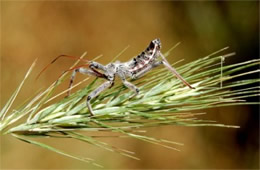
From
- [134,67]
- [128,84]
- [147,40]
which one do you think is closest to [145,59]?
[134,67]

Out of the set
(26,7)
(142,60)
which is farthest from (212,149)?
(142,60)

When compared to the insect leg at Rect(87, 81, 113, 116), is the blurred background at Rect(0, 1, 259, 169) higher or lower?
higher

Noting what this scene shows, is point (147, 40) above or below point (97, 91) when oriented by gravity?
above

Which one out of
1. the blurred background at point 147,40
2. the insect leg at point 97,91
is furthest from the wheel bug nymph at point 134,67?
the blurred background at point 147,40

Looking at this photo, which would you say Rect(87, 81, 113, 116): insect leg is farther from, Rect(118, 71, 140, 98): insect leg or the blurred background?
the blurred background

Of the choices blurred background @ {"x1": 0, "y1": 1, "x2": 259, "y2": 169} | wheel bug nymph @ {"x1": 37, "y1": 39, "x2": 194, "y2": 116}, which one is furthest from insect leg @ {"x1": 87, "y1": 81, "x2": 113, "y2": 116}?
blurred background @ {"x1": 0, "y1": 1, "x2": 259, "y2": 169}

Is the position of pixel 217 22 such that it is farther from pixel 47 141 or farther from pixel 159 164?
pixel 47 141

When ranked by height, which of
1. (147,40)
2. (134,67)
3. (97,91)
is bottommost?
(97,91)

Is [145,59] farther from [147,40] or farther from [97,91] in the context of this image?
[147,40]

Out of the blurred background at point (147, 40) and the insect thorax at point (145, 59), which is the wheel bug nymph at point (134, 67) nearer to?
the insect thorax at point (145, 59)
